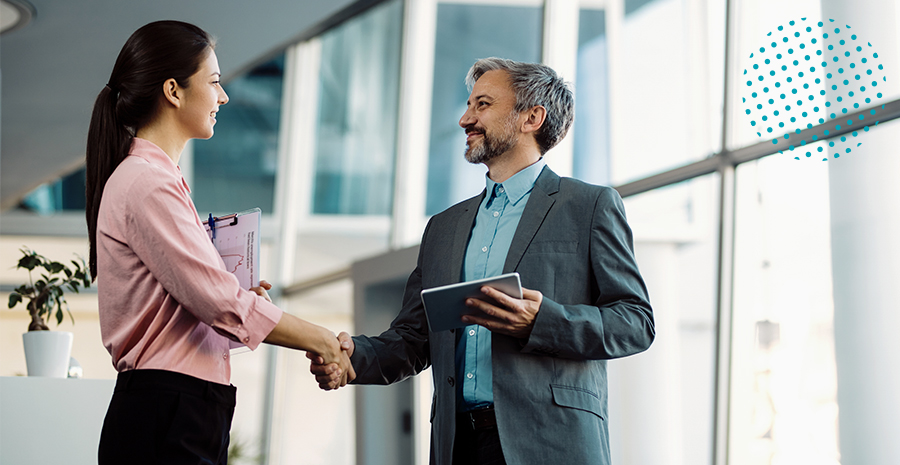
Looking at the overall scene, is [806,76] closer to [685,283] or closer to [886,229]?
[886,229]

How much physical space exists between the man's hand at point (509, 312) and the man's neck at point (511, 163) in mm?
531

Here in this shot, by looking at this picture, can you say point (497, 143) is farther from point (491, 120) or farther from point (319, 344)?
point (319, 344)

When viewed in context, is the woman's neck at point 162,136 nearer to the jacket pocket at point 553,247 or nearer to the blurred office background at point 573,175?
the jacket pocket at point 553,247

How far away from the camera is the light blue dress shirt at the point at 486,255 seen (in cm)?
178

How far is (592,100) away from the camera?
4.63m

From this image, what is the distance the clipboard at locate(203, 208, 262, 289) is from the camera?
65.0 inches

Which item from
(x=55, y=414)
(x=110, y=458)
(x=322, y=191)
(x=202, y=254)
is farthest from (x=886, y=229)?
(x=322, y=191)

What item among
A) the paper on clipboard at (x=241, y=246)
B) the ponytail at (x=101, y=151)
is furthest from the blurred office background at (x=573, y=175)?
the ponytail at (x=101, y=151)

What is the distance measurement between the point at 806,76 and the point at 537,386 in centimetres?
227

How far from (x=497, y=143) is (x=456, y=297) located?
24.8 inches

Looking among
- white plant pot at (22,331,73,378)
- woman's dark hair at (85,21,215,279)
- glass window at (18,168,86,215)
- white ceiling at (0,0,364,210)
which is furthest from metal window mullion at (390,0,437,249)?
woman's dark hair at (85,21,215,279)

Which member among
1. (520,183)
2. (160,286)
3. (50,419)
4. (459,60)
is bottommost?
(50,419)

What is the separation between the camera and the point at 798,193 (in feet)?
10.8

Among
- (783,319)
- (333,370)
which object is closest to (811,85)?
(783,319)
